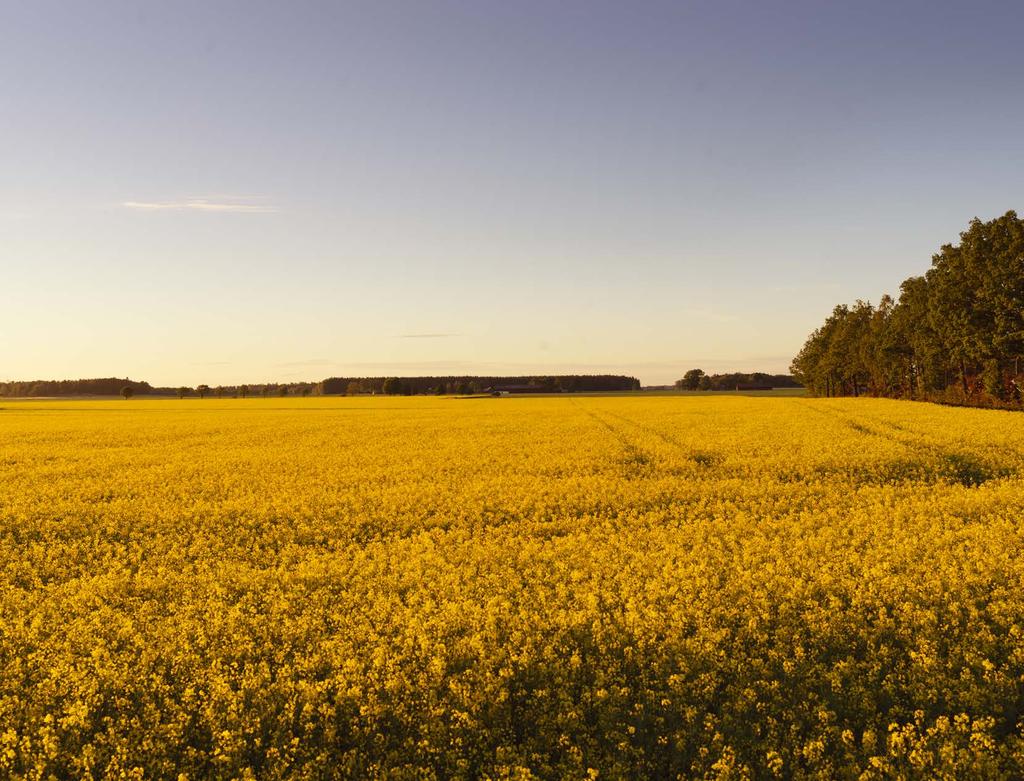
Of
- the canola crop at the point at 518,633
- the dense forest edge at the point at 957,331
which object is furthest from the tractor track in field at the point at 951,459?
the dense forest edge at the point at 957,331

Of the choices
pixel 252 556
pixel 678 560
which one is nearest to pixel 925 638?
pixel 678 560

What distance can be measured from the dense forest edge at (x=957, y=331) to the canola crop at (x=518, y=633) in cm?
4901

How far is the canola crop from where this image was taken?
18.7ft

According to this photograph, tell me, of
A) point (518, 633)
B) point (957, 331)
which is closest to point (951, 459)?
point (518, 633)

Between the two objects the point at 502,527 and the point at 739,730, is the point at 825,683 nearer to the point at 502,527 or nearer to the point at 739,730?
the point at 739,730

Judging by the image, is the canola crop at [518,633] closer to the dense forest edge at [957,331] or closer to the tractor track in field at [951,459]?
the tractor track in field at [951,459]

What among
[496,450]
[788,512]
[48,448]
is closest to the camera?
[788,512]

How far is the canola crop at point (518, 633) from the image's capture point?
5.69 metres

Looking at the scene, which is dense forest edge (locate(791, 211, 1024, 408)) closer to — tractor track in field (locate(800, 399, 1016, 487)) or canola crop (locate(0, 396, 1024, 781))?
tractor track in field (locate(800, 399, 1016, 487))

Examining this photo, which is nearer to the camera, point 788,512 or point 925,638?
point 925,638

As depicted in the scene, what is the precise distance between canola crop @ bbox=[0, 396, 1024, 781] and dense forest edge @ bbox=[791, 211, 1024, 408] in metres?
49.0

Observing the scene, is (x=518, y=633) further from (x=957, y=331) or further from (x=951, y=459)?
(x=957, y=331)

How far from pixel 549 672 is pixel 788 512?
36.0ft

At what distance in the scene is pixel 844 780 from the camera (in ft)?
17.3
